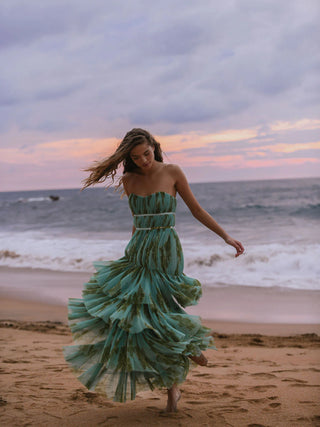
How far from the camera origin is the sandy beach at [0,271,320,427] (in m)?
3.08

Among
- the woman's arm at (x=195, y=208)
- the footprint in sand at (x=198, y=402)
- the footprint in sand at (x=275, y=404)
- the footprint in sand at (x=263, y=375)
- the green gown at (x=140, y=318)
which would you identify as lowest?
the footprint in sand at (x=198, y=402)

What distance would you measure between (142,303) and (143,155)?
0.94m

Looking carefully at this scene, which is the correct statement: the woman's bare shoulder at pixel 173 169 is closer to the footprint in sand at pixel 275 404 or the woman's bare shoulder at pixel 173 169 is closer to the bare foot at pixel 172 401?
the bare foot at pixel 172 401

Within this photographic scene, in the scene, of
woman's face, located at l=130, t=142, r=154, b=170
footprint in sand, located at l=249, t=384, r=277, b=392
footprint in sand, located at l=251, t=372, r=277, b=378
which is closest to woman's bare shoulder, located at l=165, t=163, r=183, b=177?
woman's face, located at l=130, t=142, r=154, b=170

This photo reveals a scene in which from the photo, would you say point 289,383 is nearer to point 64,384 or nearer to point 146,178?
point 64,384

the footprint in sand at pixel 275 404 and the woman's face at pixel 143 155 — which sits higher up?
the woman's face at pixel 143 155

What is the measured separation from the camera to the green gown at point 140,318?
110 inches

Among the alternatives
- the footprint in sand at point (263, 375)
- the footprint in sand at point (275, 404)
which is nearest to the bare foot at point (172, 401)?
the footprint in sand at point (275, 404)

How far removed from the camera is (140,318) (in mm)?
2791

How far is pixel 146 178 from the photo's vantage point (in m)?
3.08

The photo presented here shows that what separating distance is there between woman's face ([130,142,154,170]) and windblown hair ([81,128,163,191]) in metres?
0.02

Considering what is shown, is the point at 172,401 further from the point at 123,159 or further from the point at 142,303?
the point at 123,159

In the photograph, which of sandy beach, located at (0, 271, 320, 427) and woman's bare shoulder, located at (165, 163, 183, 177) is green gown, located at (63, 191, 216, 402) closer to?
woman's bare shoulder, located at (165, 163, 183, 177)

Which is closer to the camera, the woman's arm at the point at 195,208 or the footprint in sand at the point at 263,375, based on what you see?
the woman's arm at the point at 195,208
